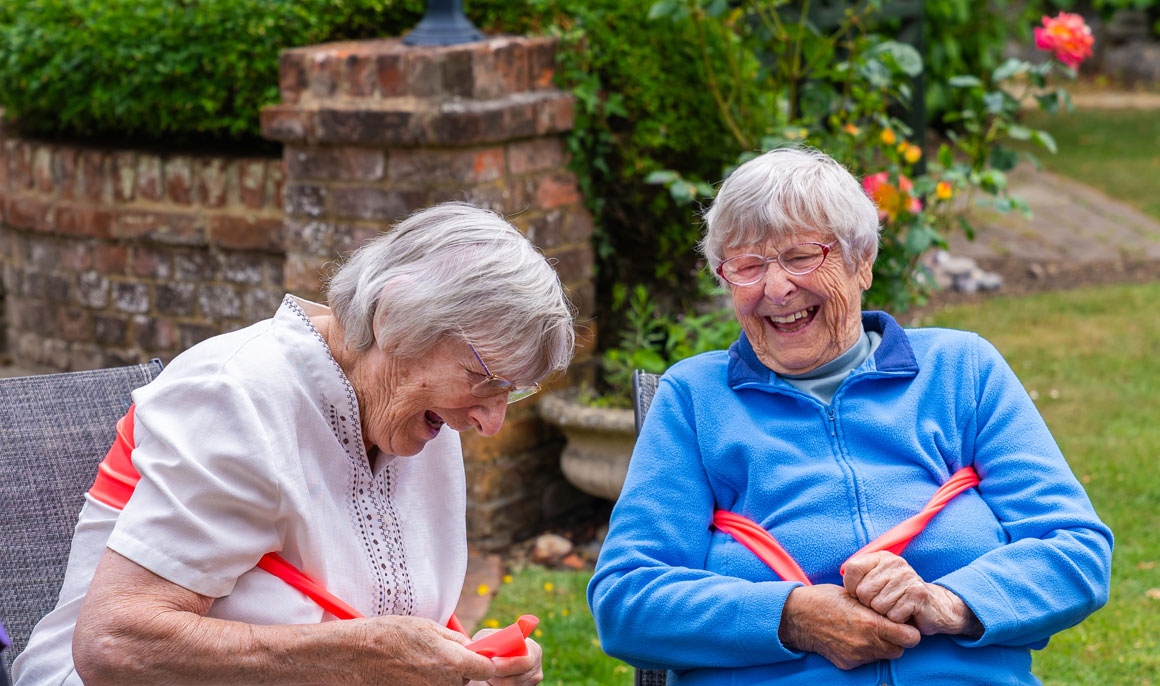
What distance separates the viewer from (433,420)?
6.26 feet

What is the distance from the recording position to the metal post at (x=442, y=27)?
3.57m

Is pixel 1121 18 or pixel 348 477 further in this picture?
pixel 1121 18

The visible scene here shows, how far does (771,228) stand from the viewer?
2164mm

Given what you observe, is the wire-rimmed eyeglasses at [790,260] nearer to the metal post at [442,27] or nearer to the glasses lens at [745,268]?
the glasses lens at [745,268]

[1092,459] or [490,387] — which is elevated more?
[490,387]

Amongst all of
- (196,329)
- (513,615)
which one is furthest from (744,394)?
(196,329)

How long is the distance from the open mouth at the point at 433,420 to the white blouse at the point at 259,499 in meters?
0.11

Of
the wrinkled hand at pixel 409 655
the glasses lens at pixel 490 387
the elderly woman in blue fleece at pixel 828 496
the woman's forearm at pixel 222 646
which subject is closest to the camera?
the woman's forearm at pixel 222 646

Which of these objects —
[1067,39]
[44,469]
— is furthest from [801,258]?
[1067,39]

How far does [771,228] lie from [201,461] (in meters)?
1.08

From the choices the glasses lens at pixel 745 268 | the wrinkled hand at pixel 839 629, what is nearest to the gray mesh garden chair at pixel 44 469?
the glasses lens at pixel 745 268

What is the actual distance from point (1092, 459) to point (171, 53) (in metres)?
3.58

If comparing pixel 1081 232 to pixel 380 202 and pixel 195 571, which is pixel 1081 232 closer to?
pixel 380 202

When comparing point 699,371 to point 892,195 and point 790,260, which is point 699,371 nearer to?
point 790,260
